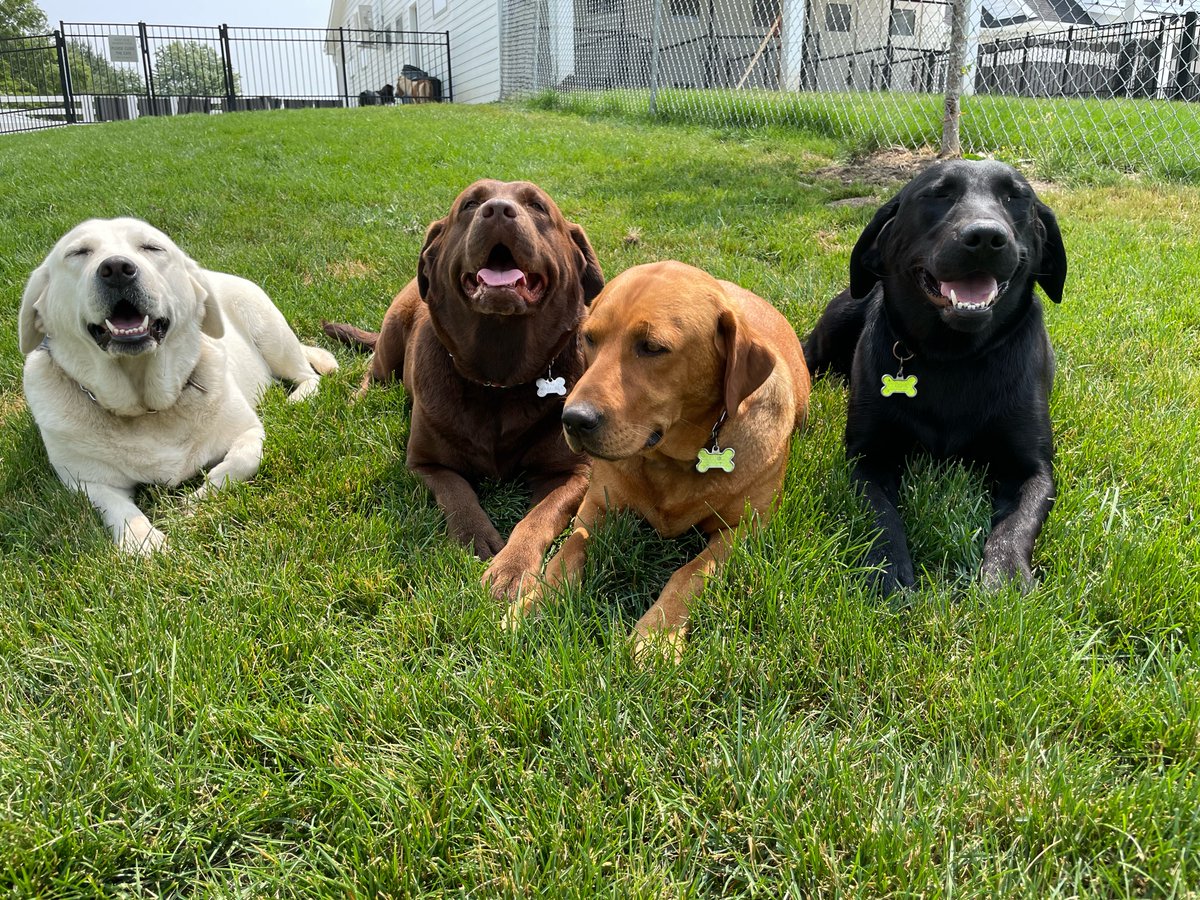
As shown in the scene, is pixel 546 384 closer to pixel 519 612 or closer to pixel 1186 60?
pixel 519 612

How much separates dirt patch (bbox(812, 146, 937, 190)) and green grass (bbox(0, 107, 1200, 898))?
15.9ft

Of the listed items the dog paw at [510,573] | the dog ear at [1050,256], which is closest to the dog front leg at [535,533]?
the dog paw at [510,573]

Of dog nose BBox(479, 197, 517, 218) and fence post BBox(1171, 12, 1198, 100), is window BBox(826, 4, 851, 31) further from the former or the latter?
dog nose BBox(479, 197, 517, 218)

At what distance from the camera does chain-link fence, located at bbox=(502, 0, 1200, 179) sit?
8891mm

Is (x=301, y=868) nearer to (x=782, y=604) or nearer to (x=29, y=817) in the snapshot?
(x=29, y=817)

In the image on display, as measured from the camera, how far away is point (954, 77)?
25.7ft

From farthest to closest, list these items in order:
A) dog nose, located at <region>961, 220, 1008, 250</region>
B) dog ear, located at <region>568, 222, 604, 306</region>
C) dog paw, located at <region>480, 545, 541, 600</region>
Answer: dog ear, located at <region>568, 222, 604, 306</region>
dog nose, located at <region>961, 220, 1008, 250</region>
dog paw, located at <region>480, 545, 541, 600</region>

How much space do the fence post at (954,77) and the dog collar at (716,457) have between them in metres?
6.90

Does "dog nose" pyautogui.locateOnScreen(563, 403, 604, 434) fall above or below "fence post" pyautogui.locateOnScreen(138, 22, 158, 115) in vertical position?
below

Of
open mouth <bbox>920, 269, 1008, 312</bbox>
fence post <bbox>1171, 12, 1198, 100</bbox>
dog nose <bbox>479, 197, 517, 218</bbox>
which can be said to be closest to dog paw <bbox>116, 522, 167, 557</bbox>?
dog nose <bbox>479, 197, 517, 218</bbox>

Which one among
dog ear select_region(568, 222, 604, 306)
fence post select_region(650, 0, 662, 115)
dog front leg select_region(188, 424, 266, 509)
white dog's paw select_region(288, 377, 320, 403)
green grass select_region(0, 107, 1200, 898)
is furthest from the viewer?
fence post select_region(650, 0, 662, 115)

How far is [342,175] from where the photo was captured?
9.08 meters

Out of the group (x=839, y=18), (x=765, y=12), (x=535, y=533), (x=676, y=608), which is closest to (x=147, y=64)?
(x=765, y=12)

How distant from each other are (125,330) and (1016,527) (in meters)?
3.14
